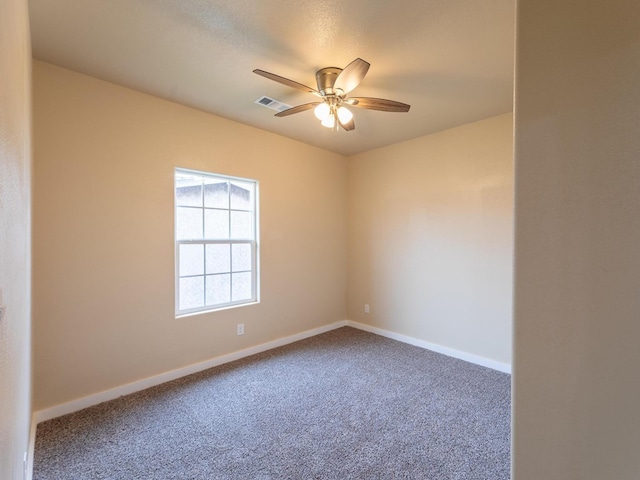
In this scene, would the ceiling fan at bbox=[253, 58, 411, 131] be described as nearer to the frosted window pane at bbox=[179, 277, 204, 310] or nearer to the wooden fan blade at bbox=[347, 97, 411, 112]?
the wooden fan blade at bbox=[347, 97, 411, 112]

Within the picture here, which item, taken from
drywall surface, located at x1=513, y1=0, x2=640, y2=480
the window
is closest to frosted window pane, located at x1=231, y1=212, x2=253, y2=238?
the window

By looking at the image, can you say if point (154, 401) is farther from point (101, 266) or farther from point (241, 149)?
point (241, 149)

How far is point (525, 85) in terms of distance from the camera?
0.72 meters

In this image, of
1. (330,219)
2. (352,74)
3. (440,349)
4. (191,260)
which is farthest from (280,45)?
(440,349)

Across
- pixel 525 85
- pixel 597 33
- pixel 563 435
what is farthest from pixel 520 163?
pixel 563 435

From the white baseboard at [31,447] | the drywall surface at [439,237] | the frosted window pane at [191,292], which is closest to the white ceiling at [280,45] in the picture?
the drywall surface at [439,237]

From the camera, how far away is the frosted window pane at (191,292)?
9.91 ft

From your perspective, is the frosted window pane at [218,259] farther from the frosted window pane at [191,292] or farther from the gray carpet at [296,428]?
the gray carpet at [296,428]

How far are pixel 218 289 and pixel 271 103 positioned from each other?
1.97 m

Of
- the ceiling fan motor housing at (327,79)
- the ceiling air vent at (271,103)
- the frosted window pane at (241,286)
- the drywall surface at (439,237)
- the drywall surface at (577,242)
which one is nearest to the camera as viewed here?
the drywall surface at (577,242)

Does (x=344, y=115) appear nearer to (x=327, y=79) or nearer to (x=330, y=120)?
(x=330, y=120)

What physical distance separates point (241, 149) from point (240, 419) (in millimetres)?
2585

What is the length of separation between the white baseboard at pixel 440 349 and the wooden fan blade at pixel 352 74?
2.99 m

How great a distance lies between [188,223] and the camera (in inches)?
121
